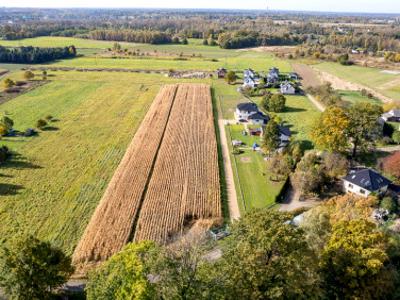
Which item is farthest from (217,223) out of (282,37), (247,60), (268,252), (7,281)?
→ (282,37)

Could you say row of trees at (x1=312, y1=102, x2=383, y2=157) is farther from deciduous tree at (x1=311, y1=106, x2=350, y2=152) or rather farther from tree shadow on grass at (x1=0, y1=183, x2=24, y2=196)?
tree shadow on grass at (x1=0, y1=183, x2=24, y2=196)

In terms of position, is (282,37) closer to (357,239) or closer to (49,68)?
(49,68)

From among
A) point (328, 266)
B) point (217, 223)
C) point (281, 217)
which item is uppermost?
point (281, 217)

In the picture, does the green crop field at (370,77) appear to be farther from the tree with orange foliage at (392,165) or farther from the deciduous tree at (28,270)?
the deciduous tree at (28,270)

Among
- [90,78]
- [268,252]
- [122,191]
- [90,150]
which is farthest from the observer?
[90,78]

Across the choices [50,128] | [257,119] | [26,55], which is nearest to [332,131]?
[257,119]

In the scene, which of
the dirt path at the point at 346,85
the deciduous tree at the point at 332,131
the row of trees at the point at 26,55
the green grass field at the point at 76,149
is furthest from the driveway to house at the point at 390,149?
the row of trees at the point at 26,55
